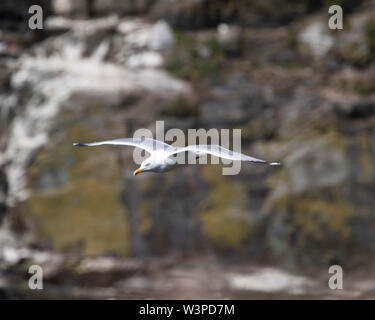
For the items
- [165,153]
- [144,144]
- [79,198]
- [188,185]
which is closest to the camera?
[165,153]

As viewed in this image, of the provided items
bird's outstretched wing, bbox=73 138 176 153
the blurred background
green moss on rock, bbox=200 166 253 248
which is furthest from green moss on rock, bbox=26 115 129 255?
bird's outstretched wing, bbox=73 138 176 153

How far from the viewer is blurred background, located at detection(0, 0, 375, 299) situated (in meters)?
10.8

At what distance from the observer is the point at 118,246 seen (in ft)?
36.7

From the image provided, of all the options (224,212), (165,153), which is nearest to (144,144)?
(165,153)

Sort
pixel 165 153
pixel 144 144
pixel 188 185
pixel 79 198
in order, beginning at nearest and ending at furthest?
Result: pixel 165 153 → pixel 144 144 → pixel 79 198 → pixel 188 185

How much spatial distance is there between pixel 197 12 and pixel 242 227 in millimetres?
6578

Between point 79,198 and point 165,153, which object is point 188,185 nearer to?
point 79,198

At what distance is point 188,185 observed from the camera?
11.7 m

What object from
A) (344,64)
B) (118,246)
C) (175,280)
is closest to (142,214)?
(118,246)

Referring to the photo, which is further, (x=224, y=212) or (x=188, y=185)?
(x=188, y=185)

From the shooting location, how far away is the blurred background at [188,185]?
1076 cm

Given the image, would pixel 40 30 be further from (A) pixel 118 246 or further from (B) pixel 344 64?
(B) pixel 344 64

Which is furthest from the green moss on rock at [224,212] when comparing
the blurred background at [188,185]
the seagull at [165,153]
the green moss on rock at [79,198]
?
the seagull at [165,153]

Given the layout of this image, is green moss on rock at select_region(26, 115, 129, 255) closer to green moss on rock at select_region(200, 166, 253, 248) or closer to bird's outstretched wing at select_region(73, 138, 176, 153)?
green moss on rock at select_region(200, 166, 253, 248)
